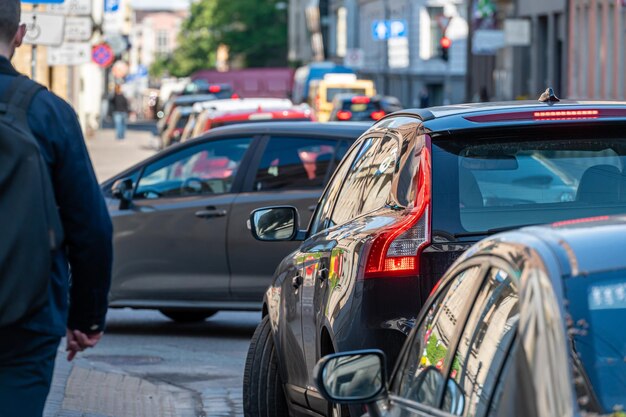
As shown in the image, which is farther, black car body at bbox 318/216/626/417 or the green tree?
the green tree

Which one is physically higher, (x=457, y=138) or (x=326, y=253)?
(x=457, y=138)

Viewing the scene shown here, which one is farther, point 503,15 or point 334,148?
point 503,15

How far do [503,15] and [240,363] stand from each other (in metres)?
49.2

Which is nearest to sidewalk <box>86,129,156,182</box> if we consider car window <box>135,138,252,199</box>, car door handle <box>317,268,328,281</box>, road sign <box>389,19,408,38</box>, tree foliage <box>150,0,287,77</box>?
road sign <box>389,19,408,38</box>

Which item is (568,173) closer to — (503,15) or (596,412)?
(596,412)

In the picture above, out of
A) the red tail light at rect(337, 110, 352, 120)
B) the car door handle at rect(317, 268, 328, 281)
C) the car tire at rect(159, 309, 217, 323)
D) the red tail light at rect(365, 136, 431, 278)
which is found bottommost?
the red tail light at rect(337, 110, 352, 120)

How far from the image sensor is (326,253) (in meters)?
6.55

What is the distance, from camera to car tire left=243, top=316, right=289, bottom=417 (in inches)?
295

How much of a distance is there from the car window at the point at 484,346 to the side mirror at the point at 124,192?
28.0 ft

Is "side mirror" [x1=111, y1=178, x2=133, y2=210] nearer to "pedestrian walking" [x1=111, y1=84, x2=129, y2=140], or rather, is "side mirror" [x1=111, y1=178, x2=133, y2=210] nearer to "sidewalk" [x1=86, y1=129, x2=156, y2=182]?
"sidewalk" [x1=86, y1=129, x2=156, y2=182]

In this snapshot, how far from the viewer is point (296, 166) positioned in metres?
12.1

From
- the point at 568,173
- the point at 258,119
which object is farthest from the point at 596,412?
the point at 258,119

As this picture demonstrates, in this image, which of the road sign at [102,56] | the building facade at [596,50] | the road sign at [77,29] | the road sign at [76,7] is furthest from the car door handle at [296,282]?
the road sign at [102,56]

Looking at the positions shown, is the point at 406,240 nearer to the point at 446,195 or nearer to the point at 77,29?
the point at 446,195
